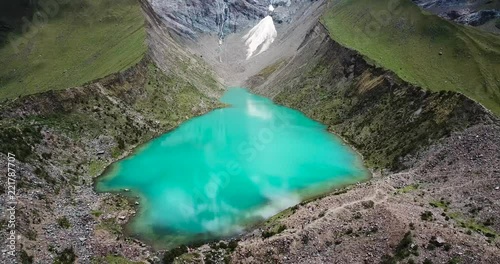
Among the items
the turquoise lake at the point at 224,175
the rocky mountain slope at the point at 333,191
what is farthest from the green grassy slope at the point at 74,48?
the turquoise lake at the point at 224,175

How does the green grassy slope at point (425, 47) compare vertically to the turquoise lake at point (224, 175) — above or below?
above

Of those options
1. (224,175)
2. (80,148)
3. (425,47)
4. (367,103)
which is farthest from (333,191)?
(425,47)

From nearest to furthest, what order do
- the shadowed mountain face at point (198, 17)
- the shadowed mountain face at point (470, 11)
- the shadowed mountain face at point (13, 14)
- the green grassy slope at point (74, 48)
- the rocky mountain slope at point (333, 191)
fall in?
the rocky mountain slope at point (333, 191) < the green grassy slope at point (74, 48) < the shadowed mountain face at point (13, 14) < the shadowed mountain face at point (470, 11) < the shadowed mountain face at point (198, 17)

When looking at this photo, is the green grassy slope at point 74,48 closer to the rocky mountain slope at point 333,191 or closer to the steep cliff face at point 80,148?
the rocky mountain slope at point 333,191

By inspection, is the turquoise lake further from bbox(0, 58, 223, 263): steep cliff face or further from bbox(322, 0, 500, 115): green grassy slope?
bbox(322, 0, 500, 115): green grassy slope

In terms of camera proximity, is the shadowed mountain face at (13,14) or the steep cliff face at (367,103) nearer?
the steep cliff face at (367,103)

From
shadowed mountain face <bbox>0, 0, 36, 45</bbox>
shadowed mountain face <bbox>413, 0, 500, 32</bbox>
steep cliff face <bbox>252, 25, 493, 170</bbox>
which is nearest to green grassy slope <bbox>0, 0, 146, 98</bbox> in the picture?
shadowed mountain face <bbox>0, 0, 36, 45</bbox>

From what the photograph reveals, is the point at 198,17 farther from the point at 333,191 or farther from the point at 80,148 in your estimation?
the point at 333,191
